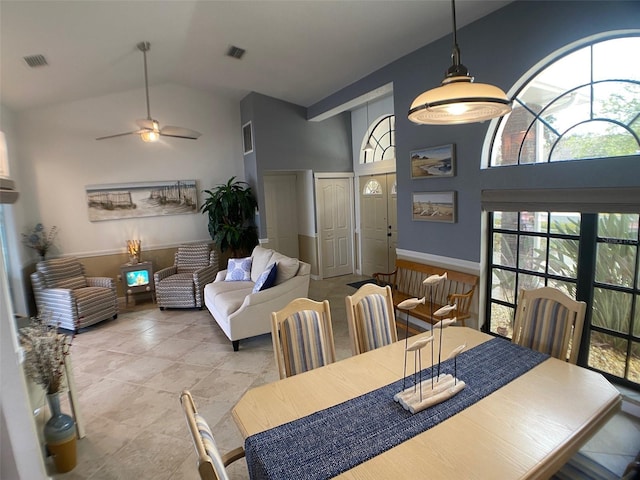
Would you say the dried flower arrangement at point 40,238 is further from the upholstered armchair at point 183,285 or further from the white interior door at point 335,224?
the white interior door at point 335,224

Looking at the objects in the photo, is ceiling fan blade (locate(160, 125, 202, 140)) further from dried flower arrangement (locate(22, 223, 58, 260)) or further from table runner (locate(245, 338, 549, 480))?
table runner (locate(245, 338, 549, 480))

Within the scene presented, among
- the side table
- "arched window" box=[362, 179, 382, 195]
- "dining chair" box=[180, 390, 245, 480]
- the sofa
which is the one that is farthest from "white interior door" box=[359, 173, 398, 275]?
"dining chair" box=[180, 390, 245, 480]

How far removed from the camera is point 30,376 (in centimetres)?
212

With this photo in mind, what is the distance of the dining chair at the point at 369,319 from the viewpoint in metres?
2.25

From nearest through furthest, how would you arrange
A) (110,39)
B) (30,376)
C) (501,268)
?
(30,376)
(501,268)
(110,39)

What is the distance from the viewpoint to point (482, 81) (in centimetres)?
328

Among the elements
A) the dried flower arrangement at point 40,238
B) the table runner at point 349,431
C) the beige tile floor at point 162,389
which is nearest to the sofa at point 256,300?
the beige tile floor at point 162,389

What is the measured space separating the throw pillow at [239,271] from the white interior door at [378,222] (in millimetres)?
2436

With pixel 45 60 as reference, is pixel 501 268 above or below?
below

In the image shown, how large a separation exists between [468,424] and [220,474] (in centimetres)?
99

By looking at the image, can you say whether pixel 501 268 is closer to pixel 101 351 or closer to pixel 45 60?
pixel 101 351

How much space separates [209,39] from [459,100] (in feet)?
12.2

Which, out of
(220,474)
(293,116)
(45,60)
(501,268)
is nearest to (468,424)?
(220,474)

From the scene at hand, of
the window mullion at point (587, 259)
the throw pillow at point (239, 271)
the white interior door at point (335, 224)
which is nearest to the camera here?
the window mullion at point (587, 259)
